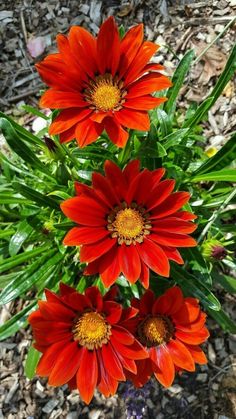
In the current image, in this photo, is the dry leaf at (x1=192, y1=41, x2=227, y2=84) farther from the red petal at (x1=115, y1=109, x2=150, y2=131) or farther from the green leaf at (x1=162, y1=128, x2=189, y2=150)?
the red petal at (x1=115, y1=109, x2=150, y2=131)

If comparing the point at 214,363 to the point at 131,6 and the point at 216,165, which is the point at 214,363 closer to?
the point at 216,165

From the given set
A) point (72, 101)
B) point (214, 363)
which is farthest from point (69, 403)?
point (72, 101)

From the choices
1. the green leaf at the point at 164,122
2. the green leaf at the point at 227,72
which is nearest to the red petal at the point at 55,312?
the green leaf at the point at 164,122

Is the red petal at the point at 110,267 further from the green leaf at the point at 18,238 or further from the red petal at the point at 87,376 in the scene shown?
the green leaf at the point at 18,238

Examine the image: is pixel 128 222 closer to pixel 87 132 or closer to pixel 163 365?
pixel 87 132

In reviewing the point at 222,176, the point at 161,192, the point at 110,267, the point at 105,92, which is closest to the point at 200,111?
the point at 222,176

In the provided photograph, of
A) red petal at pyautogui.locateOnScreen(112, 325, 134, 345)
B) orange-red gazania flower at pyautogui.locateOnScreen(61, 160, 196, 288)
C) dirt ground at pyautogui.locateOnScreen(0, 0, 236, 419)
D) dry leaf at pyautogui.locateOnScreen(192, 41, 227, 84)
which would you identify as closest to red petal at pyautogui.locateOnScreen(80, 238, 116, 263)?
orange-red gazania flower at pyautogui.locateOnScreen(61, 160, 196, 288)
